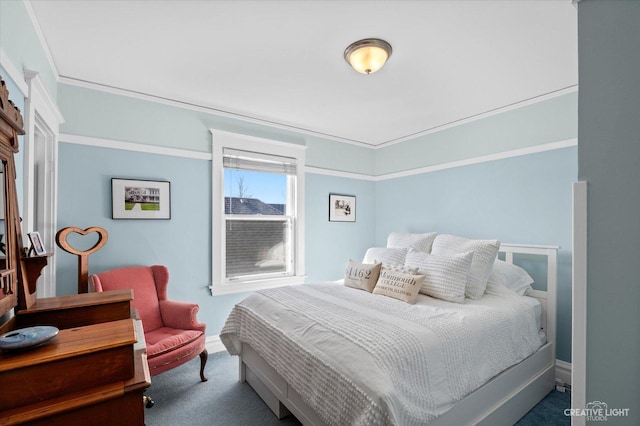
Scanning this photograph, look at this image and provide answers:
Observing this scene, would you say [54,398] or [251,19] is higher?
[251,19]

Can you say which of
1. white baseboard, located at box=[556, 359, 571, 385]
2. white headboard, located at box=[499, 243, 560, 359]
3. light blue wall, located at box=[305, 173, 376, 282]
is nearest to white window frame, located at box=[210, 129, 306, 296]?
light blue wall, located at box=[305, 173, 376, 282]

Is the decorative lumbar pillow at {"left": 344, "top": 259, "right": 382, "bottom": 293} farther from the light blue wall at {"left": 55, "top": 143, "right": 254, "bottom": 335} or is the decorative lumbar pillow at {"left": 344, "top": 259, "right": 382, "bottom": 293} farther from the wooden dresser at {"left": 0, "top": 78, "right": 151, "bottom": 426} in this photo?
the wooden dresser at {"left": 0, "top": 78, "right": 151, "bottom": 426}

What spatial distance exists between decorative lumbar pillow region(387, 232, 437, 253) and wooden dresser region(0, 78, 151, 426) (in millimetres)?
2686

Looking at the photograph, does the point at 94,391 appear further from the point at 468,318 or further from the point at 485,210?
the point at 485,210

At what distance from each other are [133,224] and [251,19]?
6.77 ft

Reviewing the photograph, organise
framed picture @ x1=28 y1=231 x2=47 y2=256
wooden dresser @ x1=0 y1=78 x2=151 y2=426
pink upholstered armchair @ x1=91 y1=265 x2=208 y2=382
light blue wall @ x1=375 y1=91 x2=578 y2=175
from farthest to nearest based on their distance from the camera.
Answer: light blue wall @ x1=375 y1=91 x2=578 y2=175, pink upholstered armchair @ x1=91 y1=265 x2=208 y2=382, framed picture @ x1=28 y1=231 x2=47 y2=256, wooden dresser @ x1=0 y1=78 x2=151 y2=426

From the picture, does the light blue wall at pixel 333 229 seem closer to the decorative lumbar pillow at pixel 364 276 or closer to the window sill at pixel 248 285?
the window sill at pixel 248 285

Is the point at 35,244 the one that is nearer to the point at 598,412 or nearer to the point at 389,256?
the point at 598,412

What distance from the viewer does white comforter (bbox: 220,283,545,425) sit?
1.39 meters

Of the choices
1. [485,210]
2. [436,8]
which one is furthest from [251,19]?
[485,210]

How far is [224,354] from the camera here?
312 centimetres

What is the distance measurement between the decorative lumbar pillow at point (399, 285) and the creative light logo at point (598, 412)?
1.36 m

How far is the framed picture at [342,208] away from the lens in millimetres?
4098

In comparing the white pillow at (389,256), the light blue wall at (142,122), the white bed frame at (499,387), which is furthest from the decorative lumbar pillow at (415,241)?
the light blue wall at (142,122)
